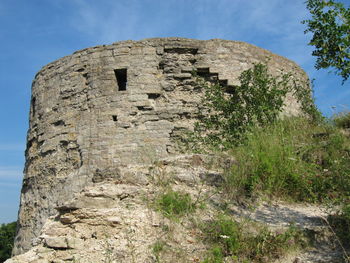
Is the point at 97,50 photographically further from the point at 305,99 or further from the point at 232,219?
the point at 232,219

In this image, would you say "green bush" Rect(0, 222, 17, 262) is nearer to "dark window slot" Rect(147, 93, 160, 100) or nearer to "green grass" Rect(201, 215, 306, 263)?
"dark window slot" Rect(147, 93, 160, 100)

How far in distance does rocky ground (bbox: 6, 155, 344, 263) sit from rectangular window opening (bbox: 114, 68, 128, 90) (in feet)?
11.5

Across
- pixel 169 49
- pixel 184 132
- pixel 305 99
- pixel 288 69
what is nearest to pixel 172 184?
pixel 184 132

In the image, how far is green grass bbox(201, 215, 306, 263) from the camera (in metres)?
2.97

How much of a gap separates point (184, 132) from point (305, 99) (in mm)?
2769

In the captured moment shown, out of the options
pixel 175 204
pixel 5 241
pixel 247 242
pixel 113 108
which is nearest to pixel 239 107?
pixel 113 108

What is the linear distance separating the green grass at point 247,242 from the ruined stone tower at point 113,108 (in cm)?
344

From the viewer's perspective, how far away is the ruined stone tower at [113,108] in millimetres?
6926

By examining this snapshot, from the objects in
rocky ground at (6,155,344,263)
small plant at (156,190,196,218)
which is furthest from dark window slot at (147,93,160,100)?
small plant at (156,190,196,218)

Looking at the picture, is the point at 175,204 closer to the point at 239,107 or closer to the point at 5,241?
the point at 239,107

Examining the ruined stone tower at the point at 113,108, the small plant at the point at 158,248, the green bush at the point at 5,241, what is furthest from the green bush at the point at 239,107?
the green bush at the point at 5,241

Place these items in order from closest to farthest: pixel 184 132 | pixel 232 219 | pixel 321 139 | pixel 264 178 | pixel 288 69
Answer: pixel 232 219, pixel 264 178, pixel 321 139, pixel 184 132, pixel 288 69

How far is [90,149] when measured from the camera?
7.00m

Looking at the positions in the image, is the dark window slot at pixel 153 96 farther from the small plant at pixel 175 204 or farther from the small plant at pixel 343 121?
the small plant at pixel 175 204
